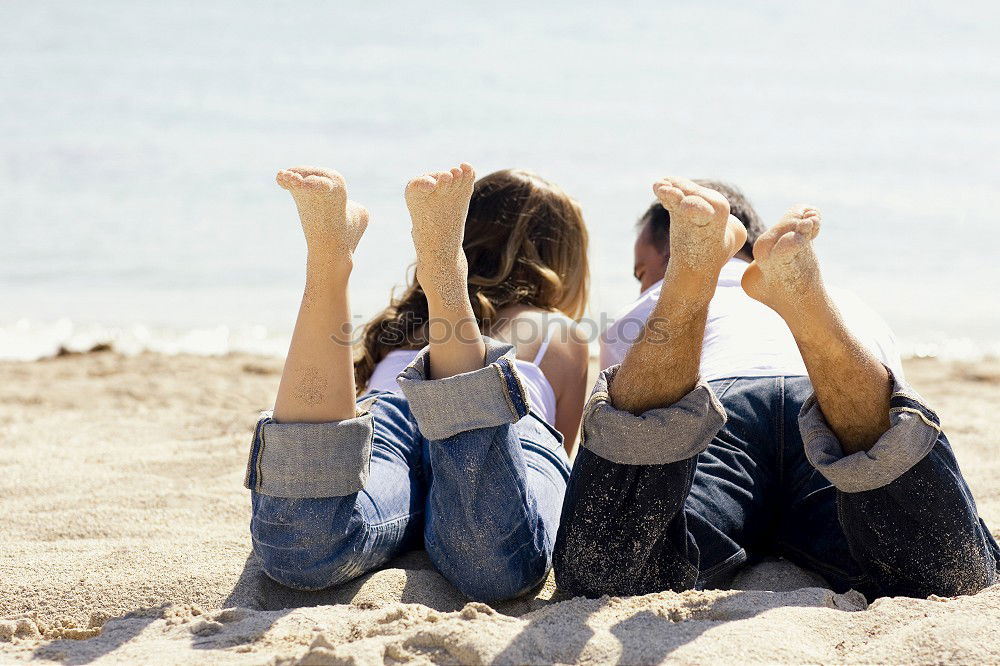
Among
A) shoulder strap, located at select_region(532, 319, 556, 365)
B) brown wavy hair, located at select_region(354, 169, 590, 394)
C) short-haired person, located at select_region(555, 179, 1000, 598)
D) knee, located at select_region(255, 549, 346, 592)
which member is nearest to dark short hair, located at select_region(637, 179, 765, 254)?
brown wavy hair, located at select_region(354, 169, 590, 394)

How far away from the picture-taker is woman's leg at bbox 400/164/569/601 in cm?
177

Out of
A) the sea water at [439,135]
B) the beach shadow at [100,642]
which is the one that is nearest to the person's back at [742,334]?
the beach shadow at [100,642]

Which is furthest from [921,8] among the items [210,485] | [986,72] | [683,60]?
[210,485]

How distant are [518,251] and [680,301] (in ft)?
3.44

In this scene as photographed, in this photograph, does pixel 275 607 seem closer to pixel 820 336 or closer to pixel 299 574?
pixel 299 574

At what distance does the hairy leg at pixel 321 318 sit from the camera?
1.80m

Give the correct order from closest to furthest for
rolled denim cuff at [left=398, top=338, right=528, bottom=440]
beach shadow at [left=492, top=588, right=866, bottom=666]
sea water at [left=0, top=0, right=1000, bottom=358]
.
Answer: beach shadow at [left=492, top=588, right=866, bottom=666] < rolled denim cuff at [left=398, top=338, right=528, bottom=440] < sea water at [left=0, top=0, right=1000, bottom=358]

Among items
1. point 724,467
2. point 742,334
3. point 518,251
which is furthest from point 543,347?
point 724,467

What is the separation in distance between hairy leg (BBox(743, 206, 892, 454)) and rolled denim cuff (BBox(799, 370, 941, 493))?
3 centimetres

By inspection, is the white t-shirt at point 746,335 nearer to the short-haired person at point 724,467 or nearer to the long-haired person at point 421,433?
the short-haired person at point 724,467

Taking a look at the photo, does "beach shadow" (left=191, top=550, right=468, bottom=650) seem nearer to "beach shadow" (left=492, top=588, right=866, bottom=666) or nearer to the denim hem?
"beach shadow" (left=492, top=588, right=866, bottom=666)

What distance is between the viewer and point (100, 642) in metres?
1.70

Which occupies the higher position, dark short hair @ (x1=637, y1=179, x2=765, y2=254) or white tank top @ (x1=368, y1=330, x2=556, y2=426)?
dark short hair @ (x1=637, y1=179, x2=765, y2=254)

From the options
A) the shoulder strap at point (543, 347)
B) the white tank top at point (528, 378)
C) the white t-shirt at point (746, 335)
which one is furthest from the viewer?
the shoulder strap at point (543, 347)
